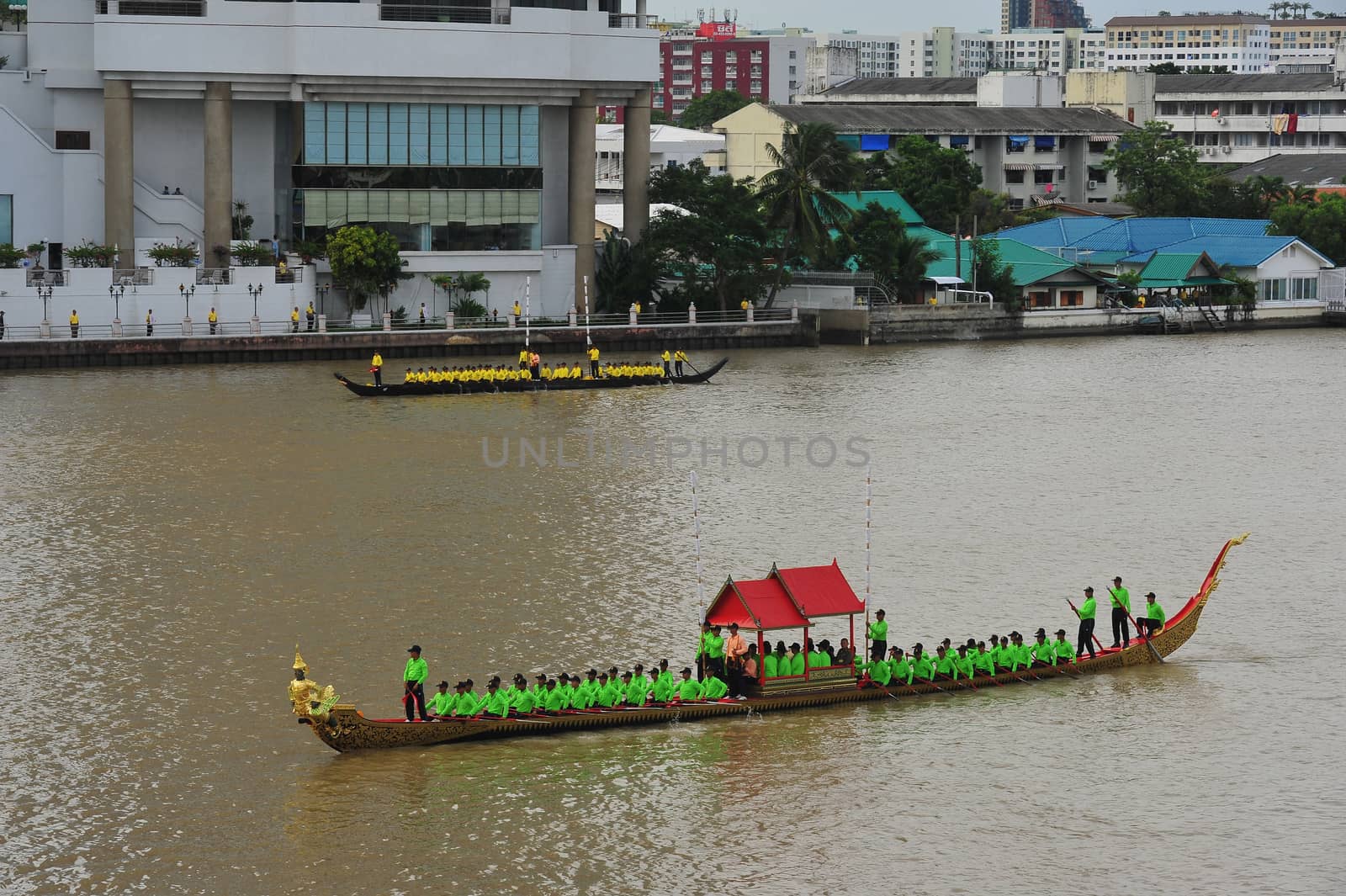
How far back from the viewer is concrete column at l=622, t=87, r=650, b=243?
67.9 metres

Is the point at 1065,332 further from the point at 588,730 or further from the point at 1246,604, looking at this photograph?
the point at 588,730

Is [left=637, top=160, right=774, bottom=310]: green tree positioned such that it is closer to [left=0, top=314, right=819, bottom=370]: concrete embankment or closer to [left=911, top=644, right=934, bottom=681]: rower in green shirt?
[left=0, top=314, right=819, bottom=370]: concrete embankment

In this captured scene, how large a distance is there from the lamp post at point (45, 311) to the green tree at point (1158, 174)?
54.1 m

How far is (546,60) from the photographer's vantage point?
6425 cm

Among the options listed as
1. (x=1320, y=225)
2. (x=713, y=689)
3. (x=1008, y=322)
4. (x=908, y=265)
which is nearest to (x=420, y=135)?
(x=908, y=265)

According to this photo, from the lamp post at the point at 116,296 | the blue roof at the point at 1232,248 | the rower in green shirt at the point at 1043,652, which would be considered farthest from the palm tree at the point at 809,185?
the rower in green shirt at the point at 1043,652

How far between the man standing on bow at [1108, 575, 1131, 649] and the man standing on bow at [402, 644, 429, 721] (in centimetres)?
1010

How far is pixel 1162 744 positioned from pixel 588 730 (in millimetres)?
7101

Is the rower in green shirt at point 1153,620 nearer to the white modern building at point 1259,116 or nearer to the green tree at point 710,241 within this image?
the green tree at point 710,241

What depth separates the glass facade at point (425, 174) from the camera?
63281 millimetres

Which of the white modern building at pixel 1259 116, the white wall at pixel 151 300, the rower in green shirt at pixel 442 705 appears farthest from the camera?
the white modern building at pixel 1259 116

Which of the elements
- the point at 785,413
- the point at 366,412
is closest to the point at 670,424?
the point at 785,413

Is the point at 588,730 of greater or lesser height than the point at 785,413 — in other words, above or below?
below

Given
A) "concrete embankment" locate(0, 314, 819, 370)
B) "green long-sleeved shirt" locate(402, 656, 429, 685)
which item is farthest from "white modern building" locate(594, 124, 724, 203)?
"green long-sleeved shirt" locate(402, 656, 429, 685)
